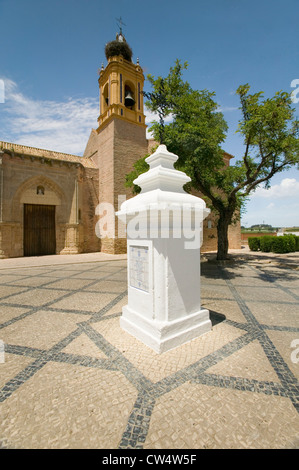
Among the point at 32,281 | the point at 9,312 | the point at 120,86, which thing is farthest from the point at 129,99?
the point at 9,312

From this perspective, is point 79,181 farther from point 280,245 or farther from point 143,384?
point 143,384

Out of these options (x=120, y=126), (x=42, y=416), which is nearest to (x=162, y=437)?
(x=42, y=416)

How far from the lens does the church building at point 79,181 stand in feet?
44.1

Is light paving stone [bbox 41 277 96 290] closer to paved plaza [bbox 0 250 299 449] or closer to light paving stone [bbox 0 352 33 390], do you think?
paved plaza [bbox 0 250 299 449]

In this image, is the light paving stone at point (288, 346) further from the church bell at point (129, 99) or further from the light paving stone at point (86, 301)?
the church bell at point (129, 99)

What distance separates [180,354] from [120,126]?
52.1 feet

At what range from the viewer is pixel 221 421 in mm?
1611

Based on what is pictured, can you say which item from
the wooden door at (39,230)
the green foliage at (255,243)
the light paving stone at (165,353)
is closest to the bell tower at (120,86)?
the wooden door at (39,230)

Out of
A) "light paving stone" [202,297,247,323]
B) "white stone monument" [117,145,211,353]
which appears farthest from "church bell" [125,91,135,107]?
"light paving stone" [202,297,247,323]

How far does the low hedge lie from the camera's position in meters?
14.2

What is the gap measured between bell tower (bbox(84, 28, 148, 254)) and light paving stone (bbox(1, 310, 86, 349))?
10.5m

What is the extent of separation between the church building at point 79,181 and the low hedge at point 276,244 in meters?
3.82

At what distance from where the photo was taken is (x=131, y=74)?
15.9 meters
